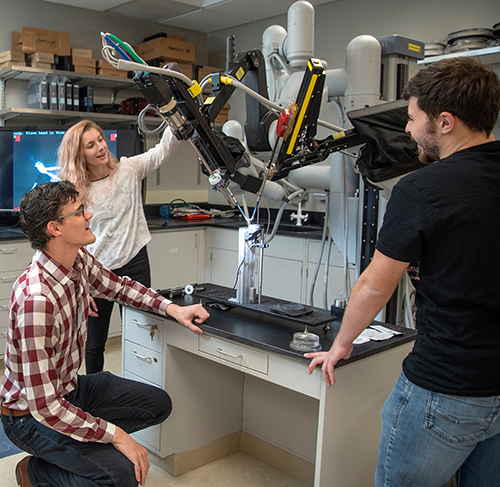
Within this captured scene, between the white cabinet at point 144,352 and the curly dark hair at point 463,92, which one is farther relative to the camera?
the white cabinet at point 144,352

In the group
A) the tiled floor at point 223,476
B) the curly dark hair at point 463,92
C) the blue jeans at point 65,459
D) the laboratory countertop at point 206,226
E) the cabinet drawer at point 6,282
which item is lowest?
the tiled floor at point 223,476

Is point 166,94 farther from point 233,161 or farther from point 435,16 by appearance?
point 435,16

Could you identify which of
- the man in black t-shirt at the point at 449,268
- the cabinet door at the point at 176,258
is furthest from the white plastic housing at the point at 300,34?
the cabinet door at the point at 176,258

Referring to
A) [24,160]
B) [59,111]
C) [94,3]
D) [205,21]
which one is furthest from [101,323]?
[205,21]

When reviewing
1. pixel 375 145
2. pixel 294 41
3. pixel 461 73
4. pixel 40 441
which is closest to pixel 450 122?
pixel 461 73

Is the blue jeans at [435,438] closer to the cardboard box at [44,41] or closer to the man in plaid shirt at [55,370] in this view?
the man in plaid shirt at [55,370]

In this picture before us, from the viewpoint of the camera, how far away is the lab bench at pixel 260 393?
1.63 meters

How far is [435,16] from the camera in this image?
3.64 meters

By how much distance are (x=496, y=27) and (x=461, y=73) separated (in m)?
2.21

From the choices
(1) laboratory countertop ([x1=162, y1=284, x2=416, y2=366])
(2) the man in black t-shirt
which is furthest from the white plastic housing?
(1) laboratory countertop ([x1=162, y1=284, x2=416, y2=366])

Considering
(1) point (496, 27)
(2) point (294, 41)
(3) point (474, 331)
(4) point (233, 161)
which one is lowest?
(3) point (474, 331)

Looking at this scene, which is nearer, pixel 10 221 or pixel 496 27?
pixel 496 27

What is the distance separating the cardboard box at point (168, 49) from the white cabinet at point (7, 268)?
196 cm

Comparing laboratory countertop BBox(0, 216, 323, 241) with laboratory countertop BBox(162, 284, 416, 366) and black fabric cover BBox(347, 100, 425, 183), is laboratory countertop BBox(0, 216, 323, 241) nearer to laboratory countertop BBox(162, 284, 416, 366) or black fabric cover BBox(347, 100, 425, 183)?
laboratory countertop BBox(162, 284, 416, 366)
